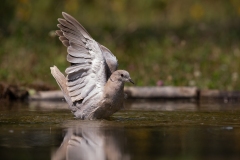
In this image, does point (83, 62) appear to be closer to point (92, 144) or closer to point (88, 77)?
point (88, 77)

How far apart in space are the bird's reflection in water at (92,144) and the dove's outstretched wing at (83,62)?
808 millimetres

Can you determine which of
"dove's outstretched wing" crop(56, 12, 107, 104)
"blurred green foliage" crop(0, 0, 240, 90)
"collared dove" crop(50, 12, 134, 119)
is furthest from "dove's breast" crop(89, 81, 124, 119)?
"blurred green foliage" crop(0, 0, 240, 90)

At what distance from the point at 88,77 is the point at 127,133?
55.1 inches

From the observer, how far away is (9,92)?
31.7 ft

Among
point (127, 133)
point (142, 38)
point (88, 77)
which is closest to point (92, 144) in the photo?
point (127, 133)

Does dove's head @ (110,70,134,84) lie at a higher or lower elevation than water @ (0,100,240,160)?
higher

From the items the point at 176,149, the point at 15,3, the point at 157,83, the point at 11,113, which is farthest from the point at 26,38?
the point at 176,149

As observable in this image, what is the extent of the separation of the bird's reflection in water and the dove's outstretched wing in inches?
Result: 31.8

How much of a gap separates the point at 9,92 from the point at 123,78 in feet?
8.72

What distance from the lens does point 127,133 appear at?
637cm

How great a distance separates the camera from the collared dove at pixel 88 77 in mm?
7469

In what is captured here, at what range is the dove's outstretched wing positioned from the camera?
24.6ft

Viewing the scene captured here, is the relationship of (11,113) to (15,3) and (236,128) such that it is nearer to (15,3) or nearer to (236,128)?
(236,128)

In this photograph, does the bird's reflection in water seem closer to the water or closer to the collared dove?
the water
